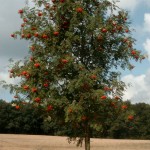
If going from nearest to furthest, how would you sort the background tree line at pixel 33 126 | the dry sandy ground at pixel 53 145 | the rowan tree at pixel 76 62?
the rowan tree at pixel 76 62
the dry sandy ground at pixel 53 145
the background tree line at pixel 33 126

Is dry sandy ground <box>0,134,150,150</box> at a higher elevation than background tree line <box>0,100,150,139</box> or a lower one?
lower

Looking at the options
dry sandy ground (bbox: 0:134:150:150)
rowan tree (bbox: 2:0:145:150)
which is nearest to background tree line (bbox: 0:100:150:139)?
dry sandy ground (bbox: 0:134:150:150)

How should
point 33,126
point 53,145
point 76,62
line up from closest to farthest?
point 76,62, point 53,145, point 33,126

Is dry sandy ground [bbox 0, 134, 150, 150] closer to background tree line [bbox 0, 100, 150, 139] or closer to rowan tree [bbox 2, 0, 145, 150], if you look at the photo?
rowan tree [bbox 2, 0, 145, 150]

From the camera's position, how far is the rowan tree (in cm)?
1285

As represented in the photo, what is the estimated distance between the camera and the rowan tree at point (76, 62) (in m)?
12.9

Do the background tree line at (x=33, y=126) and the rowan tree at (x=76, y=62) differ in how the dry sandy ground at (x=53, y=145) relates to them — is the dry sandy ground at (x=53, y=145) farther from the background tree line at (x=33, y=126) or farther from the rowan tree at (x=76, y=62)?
the background tree line at (x=33, y=126)

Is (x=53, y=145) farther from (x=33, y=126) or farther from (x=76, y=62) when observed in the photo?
(x=33, y=126)

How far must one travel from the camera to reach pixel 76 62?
13.6 meters

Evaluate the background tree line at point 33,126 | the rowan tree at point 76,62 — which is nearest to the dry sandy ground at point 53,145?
the rowan tree at point 76,62

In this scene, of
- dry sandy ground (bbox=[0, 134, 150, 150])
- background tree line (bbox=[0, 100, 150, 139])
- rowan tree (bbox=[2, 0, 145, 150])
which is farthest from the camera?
background tree line (bbox=[0, 100, 150, 139])

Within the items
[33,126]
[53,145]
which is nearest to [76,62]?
[53,145]

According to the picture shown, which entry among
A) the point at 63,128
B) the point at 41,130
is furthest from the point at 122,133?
the point at 63,128

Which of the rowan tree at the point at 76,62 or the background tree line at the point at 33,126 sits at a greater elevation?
the background tree line at the point at 33,126
